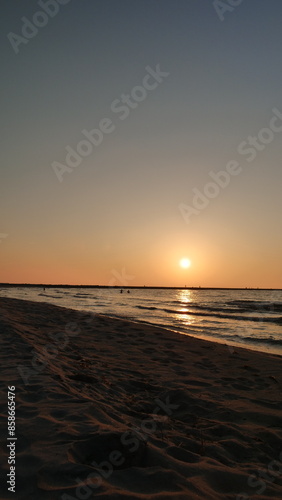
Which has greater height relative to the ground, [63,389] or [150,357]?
[63,389]

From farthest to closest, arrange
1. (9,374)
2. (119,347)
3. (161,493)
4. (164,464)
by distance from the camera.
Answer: (119,347) → (9,374) → (164,464) → (161,493)

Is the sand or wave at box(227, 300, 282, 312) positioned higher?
the sand

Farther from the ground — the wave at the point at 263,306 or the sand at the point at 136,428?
the sand at the point at 136,428

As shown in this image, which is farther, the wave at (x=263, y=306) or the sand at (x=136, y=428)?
the wave at (x=263, y=306)

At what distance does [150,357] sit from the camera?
10539mm

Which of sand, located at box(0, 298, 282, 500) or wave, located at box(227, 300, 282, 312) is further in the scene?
wave, located at box(227, 300, 282, 312)

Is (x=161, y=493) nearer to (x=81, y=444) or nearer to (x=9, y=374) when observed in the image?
(x=81, y=444)

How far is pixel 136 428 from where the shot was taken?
441 cm

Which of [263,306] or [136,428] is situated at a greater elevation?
[136,428]

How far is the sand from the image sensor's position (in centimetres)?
308

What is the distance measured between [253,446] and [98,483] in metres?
2.66

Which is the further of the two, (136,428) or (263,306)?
(263,306)

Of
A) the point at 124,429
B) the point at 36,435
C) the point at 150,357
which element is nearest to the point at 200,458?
the point at 124,429

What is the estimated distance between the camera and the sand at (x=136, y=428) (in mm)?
3084
